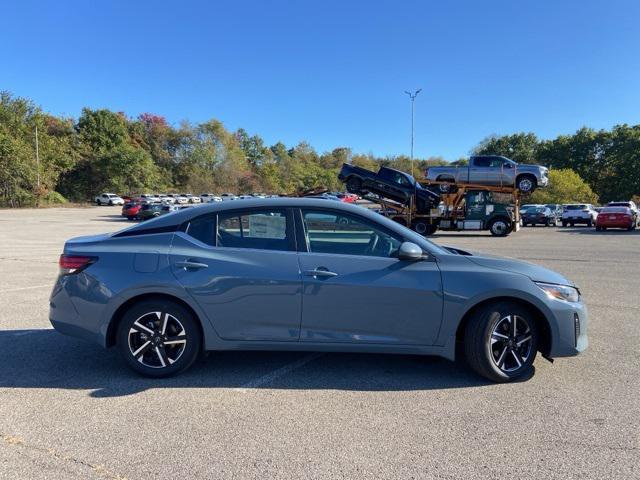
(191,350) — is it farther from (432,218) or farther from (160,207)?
(160,207)

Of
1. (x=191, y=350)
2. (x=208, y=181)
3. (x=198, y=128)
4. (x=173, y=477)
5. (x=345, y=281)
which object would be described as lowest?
(x=173, y=477)

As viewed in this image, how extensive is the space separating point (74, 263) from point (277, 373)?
2016 mm

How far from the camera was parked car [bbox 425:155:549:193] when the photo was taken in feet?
74.4

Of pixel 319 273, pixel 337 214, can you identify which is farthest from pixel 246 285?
pixel 337 214

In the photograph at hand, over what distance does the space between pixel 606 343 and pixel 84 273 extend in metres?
5.31

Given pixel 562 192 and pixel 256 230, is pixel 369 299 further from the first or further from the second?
pixel 562 192

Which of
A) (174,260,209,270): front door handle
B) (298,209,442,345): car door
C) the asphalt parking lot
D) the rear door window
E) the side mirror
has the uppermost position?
the rear door window

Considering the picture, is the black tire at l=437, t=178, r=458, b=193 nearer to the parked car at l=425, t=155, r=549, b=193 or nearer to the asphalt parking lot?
the parked car at l=425, t=155, r=549, b=193

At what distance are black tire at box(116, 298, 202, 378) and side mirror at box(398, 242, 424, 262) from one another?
1.83 m

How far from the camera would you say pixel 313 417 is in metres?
3.46

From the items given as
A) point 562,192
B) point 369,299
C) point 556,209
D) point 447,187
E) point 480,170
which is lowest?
point 369,299

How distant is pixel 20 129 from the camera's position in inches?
2126

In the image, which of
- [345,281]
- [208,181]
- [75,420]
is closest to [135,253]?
[75,420]

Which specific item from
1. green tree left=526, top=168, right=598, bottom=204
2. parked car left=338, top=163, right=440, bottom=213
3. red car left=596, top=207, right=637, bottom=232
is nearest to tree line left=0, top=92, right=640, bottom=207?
green tree left=526, top=168, right=598, bottom=204
